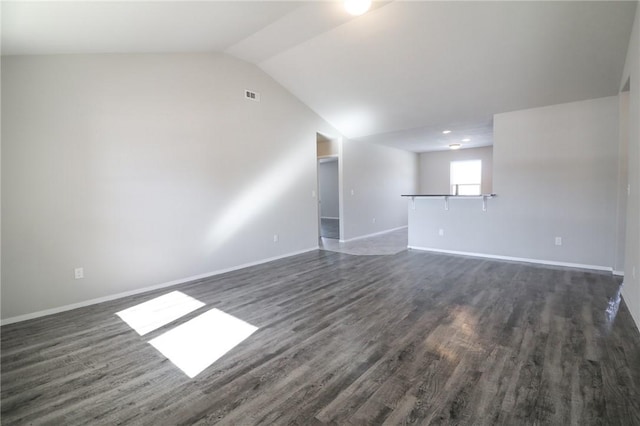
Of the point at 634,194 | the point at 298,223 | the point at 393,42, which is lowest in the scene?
the point at 298,223

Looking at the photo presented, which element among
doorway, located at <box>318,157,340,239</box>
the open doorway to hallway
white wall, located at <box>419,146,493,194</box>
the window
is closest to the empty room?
white wall, located at <box>419,146,493,194</box>

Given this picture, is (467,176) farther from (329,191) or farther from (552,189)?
(552,189)

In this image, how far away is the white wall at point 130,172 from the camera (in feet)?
9.73

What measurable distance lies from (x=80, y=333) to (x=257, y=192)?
2.97 meters

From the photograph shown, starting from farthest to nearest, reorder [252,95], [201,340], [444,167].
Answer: [444,167] → [252,95] → [201,340]

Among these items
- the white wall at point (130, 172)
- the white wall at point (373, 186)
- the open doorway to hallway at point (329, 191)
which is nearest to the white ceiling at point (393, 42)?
the white wall at point (130, 172)

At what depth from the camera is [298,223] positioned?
586cm

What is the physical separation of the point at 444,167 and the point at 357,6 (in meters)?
7.33

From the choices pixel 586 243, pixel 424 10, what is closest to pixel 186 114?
pixel 424 10

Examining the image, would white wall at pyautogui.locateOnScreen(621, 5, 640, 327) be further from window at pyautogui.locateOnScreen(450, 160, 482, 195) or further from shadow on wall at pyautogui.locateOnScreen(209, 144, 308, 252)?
window at pyautogui.locateOnScreen(450, 160, 482, 195)

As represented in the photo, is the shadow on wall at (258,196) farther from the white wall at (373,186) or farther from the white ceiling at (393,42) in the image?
the white wall at (373,186)

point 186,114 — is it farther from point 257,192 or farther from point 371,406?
point 371,406

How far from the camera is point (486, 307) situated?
9.89ft

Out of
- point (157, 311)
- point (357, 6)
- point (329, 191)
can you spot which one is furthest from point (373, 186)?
point (157, 311)
